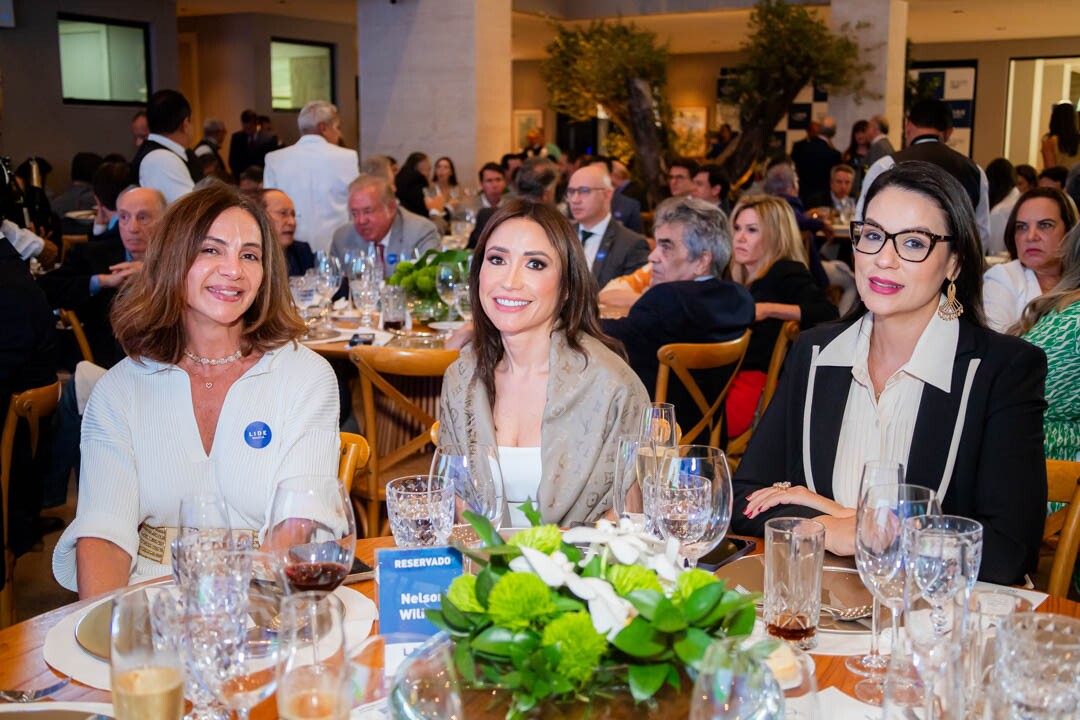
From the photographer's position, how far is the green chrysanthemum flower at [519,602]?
3.67 ft

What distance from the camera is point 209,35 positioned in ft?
57.4

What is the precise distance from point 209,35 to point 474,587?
17977 mm

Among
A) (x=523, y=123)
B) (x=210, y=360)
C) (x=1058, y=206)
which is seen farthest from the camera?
(x=523, y=123)

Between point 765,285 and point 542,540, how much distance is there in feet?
13.1

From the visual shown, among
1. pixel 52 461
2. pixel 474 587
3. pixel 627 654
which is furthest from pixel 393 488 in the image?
pixel 52 461

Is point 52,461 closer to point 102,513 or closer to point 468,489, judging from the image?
point 102,513

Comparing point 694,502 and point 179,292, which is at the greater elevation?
point 179,292

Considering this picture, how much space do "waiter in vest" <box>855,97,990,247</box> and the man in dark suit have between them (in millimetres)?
1554

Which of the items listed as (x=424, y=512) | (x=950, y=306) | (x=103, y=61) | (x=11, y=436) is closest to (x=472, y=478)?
(x=424, y=512)

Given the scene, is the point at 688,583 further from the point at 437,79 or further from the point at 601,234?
the point at 437,79

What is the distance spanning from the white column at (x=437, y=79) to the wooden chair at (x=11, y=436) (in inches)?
334

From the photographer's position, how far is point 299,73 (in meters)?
18.3

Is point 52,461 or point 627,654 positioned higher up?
point 627,654

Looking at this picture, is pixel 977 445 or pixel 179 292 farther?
pixel 179 292
